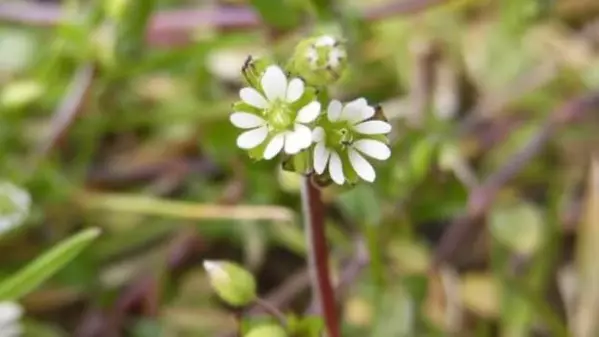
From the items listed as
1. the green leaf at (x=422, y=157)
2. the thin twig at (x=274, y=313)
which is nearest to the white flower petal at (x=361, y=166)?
the thin twig at (x=274, y=313)

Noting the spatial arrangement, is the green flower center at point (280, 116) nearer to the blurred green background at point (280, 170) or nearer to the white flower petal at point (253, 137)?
the white flower petal at point (253, 137)

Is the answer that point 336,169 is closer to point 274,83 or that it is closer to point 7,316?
point 274,83

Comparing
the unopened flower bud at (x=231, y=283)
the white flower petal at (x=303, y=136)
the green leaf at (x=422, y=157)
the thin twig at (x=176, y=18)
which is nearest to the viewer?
the white flower petal at (x=303, y=136)

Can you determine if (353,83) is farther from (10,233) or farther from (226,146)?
(10,233)

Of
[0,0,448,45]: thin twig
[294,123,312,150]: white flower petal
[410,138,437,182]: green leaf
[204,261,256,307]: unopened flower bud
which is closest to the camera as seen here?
[294,123,312,150]: white flower petal

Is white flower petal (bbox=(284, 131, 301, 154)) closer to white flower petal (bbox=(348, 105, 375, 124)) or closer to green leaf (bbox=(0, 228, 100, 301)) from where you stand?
white flower petal (bbox=(348, 105, 375, 124))

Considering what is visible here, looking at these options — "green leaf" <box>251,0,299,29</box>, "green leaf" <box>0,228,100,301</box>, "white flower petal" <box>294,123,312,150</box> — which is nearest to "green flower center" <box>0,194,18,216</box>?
"green leaf" <box>0,228,100,301</box>

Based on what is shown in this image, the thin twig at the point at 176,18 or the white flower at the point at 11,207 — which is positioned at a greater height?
the thin twig at the point at 176,18
